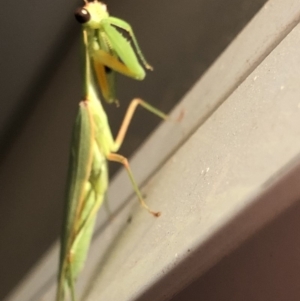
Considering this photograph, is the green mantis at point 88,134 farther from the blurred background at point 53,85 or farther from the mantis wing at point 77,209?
the blurred background at point 53,85

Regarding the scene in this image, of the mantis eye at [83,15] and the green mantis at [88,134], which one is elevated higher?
the mantis eye at [83,15]

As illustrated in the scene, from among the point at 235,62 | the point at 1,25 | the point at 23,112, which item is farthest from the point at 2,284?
the point at 235,62

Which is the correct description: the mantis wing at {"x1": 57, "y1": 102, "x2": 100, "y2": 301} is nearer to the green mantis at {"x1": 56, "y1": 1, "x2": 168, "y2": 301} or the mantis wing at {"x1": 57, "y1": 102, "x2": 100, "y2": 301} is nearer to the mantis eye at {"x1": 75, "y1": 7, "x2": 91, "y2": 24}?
the green mantis at {"x1": 56, "y1": 1, "x2": 168, "y2": 301}

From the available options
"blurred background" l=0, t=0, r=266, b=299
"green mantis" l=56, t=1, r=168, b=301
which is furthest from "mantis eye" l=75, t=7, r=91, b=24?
"blurred background" l=0, t=0, r=266, b=299

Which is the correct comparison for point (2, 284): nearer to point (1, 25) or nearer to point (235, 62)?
point (1, 25)

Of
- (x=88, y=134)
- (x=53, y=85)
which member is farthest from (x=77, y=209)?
(x=53, y=85)

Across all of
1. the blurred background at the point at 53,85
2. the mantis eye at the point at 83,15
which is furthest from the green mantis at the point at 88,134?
the blurred background at the point at 53,85

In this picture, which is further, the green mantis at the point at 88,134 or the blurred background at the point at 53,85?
the blurred background at the point at 53,85
